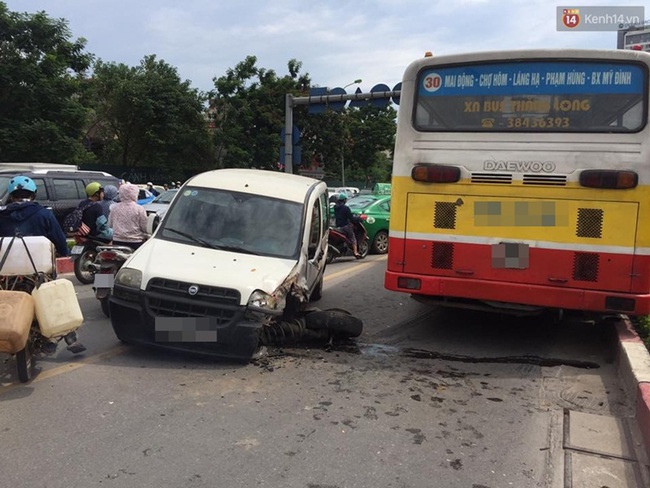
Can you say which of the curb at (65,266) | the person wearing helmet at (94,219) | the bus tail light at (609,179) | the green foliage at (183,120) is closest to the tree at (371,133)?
the green foliage at (183,120)

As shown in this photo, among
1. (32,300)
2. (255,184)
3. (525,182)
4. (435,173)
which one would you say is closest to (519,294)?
(525,182)

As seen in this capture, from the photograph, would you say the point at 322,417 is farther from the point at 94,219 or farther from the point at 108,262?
the point at 94,219

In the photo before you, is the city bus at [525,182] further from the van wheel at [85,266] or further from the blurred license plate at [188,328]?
the van wheel at [85,266]

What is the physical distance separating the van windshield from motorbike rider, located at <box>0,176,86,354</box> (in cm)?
121

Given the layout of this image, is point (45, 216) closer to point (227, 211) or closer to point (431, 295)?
point (227, 211)

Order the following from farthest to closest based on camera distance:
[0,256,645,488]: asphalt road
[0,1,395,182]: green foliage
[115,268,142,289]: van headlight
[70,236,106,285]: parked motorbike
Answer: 1. [0,1,395,182]: green foliage
2. [70,236,106,285]: parked motorbike
3. [115,268,142,289]: van headlight
4. [0,256,645,488]: asphalt road

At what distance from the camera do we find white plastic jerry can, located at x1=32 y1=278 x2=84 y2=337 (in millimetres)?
4664

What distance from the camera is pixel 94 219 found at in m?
8.89

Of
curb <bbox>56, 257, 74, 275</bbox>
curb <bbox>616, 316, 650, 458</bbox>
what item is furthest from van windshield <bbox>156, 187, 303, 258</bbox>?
curb <bbox>56, 257, 74, 275</bbox>

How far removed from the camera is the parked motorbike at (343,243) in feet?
41.1

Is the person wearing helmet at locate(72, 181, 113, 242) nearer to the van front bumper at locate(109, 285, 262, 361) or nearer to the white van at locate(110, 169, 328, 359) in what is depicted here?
the white van at locate(110, 169, 328, 359)

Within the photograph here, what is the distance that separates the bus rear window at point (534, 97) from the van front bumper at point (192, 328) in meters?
2.87

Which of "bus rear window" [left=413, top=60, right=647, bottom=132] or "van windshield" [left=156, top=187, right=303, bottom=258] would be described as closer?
"bus rear window" [left=413, top=60, right=647, bottom=132]

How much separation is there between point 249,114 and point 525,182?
29407 mm
